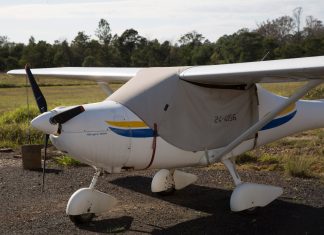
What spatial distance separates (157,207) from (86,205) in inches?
49.8

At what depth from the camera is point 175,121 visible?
6305 mm

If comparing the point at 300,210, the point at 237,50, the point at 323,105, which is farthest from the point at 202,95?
the point at 237,50

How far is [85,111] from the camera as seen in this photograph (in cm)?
577

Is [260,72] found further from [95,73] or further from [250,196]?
[95,73]

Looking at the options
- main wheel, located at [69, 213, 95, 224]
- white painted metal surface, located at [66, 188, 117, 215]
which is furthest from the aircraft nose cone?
main wheel, located at [69, 213, 95, 224]

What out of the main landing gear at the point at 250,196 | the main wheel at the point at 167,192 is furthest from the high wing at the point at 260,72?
the main wheel at the point at 167,192

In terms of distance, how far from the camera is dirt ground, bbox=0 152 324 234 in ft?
20.4

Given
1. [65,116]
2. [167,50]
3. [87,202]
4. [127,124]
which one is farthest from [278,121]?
[167,50]

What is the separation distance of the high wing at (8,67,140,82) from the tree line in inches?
1535

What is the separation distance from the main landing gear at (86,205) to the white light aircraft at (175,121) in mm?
13

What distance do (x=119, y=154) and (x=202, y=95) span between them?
1.40 meters

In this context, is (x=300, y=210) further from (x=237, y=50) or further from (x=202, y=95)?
(x=237, y=50)

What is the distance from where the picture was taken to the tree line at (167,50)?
50844 millimetres

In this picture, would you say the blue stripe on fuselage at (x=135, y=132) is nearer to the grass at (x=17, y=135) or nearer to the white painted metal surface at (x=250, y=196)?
the white painted metal surface at (x=250, y=196)
